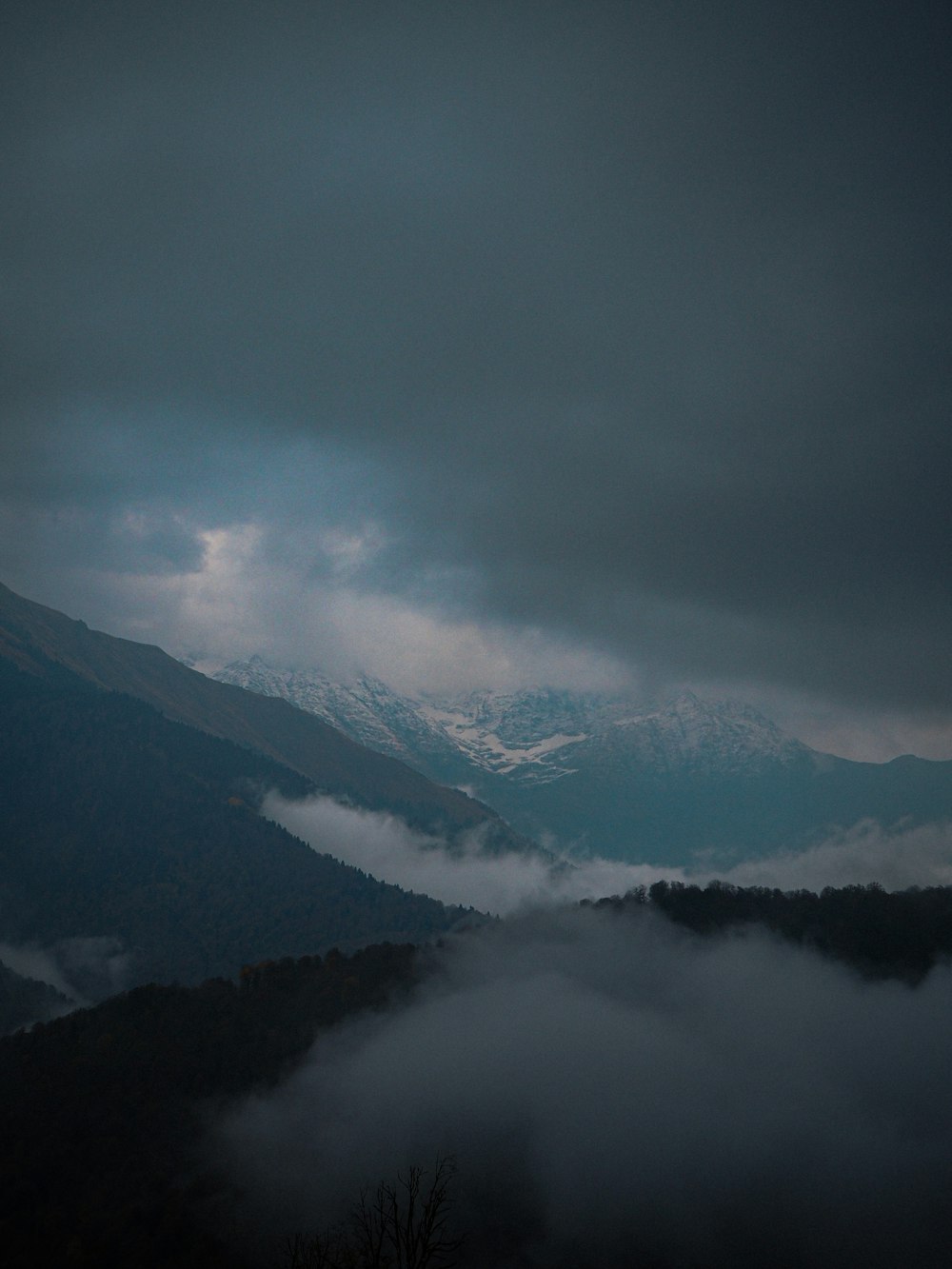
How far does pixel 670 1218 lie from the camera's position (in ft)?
645

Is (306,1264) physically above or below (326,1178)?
above

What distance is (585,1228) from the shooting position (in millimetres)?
193250

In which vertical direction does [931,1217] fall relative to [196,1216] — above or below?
above

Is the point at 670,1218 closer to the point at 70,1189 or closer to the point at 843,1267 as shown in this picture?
the point at 843,1267

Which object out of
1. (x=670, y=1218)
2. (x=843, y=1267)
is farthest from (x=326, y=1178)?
(x=843, y=1267)

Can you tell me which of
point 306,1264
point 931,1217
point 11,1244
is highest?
point 306,1264

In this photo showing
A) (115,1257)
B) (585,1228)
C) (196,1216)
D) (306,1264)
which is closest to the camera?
(306,1264)

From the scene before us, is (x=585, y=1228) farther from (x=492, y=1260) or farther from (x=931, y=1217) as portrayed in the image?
(x=931, y=1217)

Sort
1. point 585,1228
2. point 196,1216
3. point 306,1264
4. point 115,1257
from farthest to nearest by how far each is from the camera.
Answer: point 585,1228 → point 196,1216 → point 115,1257 → point 306,1264

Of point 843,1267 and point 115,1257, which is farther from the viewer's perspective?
point 843,1267

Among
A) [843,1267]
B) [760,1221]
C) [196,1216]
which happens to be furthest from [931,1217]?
[196,1216]

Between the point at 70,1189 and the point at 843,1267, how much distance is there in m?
163

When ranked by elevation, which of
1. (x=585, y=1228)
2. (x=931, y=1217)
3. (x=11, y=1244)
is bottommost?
(x=11, y=1244)

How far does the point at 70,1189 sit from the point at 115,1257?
32991 millimetres
